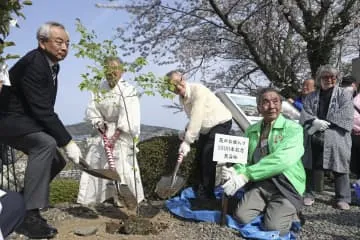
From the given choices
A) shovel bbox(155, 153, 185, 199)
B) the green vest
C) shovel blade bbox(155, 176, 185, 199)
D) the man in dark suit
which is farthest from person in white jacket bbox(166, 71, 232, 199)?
the man in dark suit

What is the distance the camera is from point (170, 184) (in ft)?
15.4

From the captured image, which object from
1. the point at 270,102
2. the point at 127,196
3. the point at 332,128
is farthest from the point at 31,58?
the point at 332,128

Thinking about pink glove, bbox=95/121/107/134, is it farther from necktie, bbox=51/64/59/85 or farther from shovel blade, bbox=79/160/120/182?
necktie, bbox=51/64/59/85

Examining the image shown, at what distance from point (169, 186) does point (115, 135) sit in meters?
0.79

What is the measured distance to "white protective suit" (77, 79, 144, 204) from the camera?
4.57m

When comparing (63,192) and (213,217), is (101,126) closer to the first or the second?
(63,192)

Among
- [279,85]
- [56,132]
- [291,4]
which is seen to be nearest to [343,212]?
[56,132]

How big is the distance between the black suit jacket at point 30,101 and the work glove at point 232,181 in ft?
4.61

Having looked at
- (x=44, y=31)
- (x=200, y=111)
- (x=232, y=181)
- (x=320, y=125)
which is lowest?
(x=232, y=181)

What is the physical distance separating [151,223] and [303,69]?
790 cm

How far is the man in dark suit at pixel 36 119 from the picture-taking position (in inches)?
136

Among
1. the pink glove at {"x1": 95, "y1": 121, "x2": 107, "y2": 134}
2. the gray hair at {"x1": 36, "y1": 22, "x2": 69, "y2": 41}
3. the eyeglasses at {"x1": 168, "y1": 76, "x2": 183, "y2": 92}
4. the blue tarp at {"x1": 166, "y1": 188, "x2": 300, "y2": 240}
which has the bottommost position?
the blue tarp at {"x1": 166, "y1": 188, "x2": 300, "y2": 240}

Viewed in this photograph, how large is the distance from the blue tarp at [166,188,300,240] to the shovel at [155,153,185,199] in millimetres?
131

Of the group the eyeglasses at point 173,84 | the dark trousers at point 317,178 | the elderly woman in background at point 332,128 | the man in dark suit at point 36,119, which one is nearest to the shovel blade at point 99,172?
the man in dark suit at point 36,119
